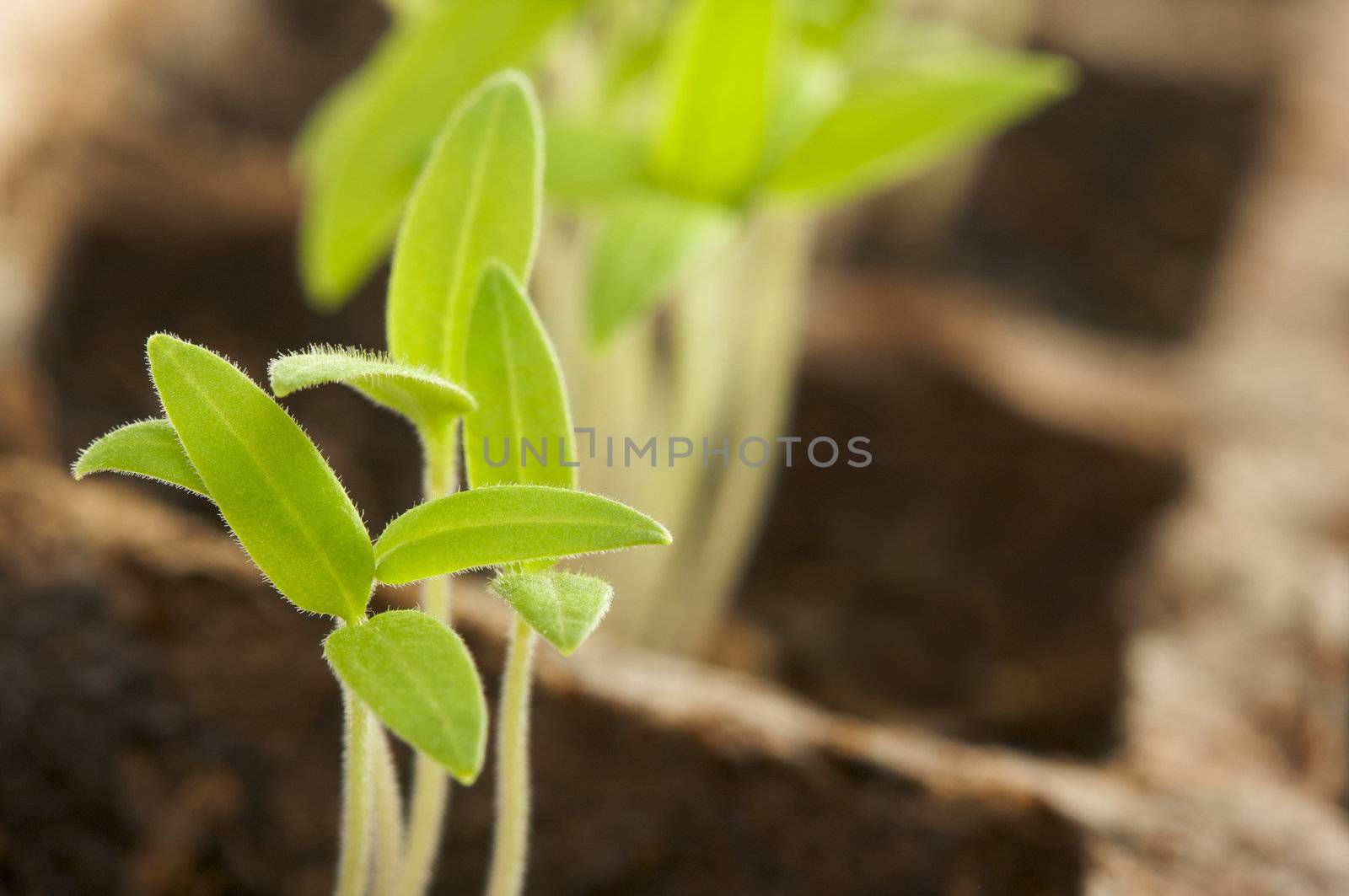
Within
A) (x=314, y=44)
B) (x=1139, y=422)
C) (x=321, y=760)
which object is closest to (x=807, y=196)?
(x=321, y=760)

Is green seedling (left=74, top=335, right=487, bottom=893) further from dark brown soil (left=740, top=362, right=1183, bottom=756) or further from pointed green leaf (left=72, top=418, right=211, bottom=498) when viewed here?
dark brown soil (left=740, top=362, right=1183, bottom=756)

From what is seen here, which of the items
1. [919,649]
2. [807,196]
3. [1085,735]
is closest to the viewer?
[807,196]

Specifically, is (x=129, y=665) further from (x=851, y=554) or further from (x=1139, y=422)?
(x=1139, y=422)

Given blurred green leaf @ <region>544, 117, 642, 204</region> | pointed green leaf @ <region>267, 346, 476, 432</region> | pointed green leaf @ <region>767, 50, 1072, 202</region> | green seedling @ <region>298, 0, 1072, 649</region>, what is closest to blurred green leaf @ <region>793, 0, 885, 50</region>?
green seedling @ <region>298, 0, 1072, 649</region>

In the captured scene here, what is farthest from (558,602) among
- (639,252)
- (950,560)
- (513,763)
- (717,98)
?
(950,560)

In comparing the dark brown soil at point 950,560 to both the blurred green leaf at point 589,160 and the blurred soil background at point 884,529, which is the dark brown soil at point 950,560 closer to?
the blurred soil background at point 884,529

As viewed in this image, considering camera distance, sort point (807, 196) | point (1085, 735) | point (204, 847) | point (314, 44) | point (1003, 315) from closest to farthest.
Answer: point (204, 847), point (807, 196), point (1085, 735), point (1003, 315), point (314, 44)

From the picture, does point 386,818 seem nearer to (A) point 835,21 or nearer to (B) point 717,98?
(B) point 717,98
